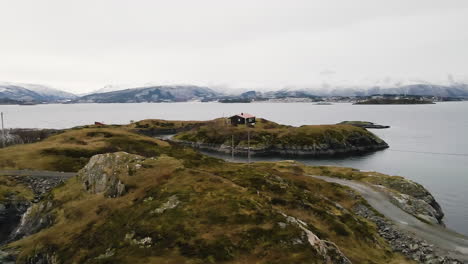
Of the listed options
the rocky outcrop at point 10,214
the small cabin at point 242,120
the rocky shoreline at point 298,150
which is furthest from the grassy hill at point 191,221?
the small cabin at point 242,120

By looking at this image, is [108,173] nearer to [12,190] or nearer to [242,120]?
[12,190]

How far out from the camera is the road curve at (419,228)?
135 feet

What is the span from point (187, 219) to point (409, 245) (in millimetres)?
29675

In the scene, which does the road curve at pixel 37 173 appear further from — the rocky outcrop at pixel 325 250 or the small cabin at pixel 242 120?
the small cabin at pixel 242 120

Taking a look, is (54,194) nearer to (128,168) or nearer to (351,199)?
(128,168)

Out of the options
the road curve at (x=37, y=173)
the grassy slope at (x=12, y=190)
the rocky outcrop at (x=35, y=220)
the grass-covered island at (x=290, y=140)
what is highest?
the road curve at (x=37, y=173)

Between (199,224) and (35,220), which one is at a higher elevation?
(199,224)

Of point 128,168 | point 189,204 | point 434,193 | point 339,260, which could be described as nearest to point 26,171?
point 128,168

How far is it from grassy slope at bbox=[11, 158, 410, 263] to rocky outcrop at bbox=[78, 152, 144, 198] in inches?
54.9

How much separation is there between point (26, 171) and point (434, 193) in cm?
9796

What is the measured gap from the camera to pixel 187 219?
32438 millimetres

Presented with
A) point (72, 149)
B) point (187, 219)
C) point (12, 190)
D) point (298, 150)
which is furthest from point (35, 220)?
point (298, 150)

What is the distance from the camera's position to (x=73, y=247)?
34562 millimetres

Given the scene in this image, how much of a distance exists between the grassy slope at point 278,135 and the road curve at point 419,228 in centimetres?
9338
